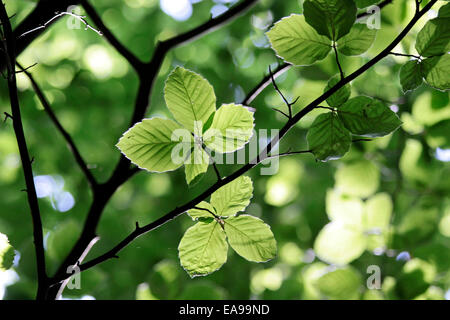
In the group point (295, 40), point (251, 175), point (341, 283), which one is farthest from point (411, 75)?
point (251, 175)

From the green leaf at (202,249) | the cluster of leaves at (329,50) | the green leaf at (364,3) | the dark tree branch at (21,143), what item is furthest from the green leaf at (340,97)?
the dark tree branch at (21,143)

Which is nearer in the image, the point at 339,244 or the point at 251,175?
the point at 339,244

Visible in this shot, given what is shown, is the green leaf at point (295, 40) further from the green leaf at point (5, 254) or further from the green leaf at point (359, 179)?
the green leaf at point (359, 179)

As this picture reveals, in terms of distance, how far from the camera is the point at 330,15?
44 centimetres

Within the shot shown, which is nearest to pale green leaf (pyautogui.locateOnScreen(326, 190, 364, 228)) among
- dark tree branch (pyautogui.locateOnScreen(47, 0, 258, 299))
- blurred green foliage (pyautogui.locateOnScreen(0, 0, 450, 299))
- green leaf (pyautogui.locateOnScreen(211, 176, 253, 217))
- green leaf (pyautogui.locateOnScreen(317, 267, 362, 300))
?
blurred green foliage (pyautogui.locateOnScreen(0, 0, 450, 299))

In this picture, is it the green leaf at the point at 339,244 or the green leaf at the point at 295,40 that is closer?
the green leaf at the point at 295,40

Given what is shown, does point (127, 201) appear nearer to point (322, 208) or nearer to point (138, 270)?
point (138, 270)

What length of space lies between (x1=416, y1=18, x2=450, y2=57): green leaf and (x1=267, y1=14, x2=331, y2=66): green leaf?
0.11 meters

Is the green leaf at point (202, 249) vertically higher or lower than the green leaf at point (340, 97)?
lower

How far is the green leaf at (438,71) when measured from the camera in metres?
0.44

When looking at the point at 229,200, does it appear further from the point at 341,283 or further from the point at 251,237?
the point at 341,283

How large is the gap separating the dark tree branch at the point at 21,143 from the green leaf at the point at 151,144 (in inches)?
4.1

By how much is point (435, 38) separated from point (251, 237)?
1.04 feet
